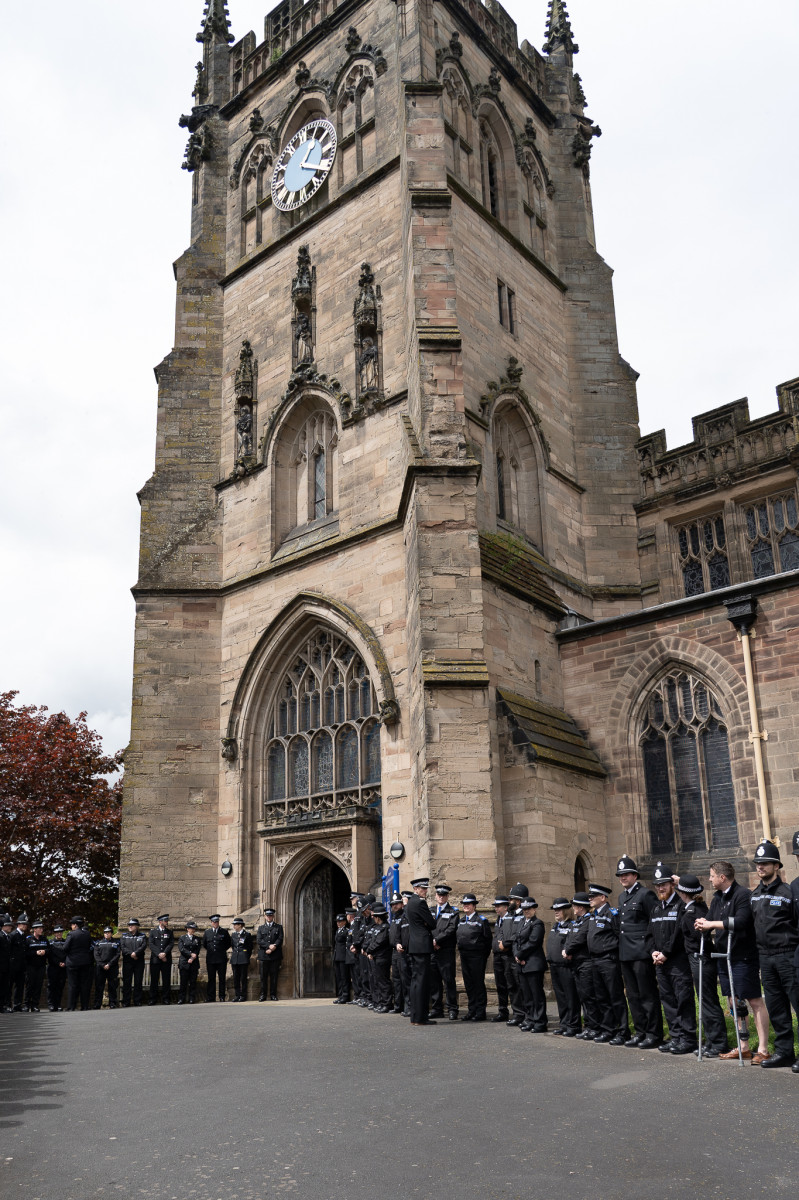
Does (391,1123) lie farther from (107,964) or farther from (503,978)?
(107,964)

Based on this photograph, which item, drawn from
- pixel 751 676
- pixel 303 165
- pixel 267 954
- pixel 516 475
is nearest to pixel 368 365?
pixel 516 475

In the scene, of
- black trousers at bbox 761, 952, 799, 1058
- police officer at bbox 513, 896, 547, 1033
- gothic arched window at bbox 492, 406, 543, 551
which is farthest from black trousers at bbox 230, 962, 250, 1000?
black trousers at bbox 761, 952, 799, 1058

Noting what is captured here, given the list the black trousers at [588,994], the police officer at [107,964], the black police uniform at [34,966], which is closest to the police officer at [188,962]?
the police officer at [107,964]

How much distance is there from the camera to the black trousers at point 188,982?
18.0m

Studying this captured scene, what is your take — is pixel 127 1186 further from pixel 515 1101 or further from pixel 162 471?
pixel 162 471

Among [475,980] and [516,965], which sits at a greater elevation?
[516,965]

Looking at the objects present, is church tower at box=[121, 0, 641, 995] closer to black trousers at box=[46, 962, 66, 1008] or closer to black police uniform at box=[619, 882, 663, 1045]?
black trousers at box=[46, 962, 66, 1008]

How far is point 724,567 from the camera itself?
21.5 metres

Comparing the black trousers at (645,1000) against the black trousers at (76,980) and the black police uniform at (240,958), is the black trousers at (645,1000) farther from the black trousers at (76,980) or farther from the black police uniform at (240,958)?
the black trousers at (76,980)

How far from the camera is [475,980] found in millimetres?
12242

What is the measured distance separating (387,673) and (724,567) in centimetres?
774

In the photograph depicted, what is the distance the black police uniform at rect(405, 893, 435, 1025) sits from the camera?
1162 cm

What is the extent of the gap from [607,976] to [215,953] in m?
9.31

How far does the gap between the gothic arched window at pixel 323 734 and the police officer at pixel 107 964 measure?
3.64m
